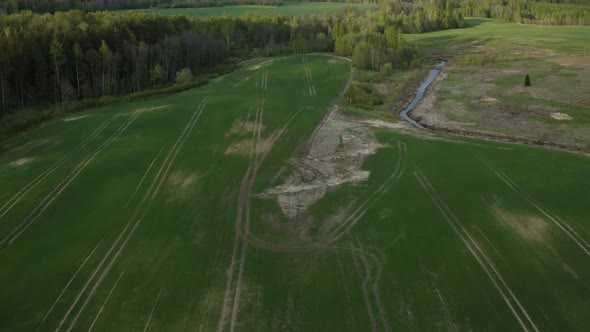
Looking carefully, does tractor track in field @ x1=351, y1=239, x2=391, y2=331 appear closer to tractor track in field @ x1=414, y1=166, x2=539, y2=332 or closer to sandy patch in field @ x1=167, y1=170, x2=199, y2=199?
tractor track in field @ x1=414, y1=166, x2=539, y2=332

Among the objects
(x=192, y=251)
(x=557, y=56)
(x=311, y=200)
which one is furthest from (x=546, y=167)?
(x=557, y=56)

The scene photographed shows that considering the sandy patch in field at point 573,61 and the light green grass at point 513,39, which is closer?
the sandy patch in field at point 573,61

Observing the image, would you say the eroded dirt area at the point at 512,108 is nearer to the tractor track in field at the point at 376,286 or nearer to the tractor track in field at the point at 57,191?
the tractor track in field at the point at 376,286

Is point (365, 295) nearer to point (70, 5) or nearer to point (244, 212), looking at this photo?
point (244, 212)

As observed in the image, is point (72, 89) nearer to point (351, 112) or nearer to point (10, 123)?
point (10, 123)

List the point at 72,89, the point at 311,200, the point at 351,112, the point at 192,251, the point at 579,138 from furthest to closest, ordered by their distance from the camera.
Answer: the point at 72,89 < the point at 351,112 < the point at 579,138 < the point at 311,200 < the point at 192,251

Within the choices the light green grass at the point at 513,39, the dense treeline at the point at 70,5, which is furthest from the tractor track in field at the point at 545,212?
the dense treeline at the point at 70,5

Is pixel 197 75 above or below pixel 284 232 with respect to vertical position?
above
